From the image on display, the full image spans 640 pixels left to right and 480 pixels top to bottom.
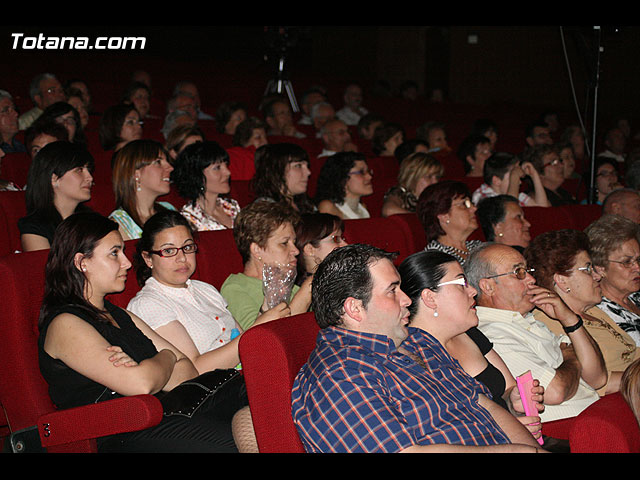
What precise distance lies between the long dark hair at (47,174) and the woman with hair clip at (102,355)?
2.64 feet

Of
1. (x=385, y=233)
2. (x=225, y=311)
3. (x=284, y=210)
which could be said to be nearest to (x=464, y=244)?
(x=385, y=233)

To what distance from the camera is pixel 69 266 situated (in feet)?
A: 6.39

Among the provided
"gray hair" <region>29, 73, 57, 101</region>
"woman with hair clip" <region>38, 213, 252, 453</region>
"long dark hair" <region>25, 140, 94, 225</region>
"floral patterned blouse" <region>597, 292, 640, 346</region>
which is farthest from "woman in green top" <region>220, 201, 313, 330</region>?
"gray hair" <region>29, 73, 57, 101</region>

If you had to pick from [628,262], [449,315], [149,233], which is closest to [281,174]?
[149,233]

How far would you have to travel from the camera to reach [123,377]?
1.85m

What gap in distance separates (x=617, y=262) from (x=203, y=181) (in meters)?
1.85

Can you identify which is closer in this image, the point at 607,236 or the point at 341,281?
the point at 341,281

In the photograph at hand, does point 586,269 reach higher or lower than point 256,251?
lower

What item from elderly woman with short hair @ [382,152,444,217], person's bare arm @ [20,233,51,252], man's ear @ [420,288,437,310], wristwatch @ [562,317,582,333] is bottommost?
wristwatch @ [562,317,582,333]

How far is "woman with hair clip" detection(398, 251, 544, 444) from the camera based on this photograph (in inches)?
74.9

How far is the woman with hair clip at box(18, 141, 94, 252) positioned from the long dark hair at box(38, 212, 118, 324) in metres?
0.78

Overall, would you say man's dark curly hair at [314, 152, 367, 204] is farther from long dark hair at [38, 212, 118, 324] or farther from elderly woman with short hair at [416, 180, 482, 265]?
long dark hair at [38, 212, 118, 324]

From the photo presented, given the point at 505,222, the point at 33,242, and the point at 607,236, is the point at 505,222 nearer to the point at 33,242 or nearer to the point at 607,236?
the point at 607,236
